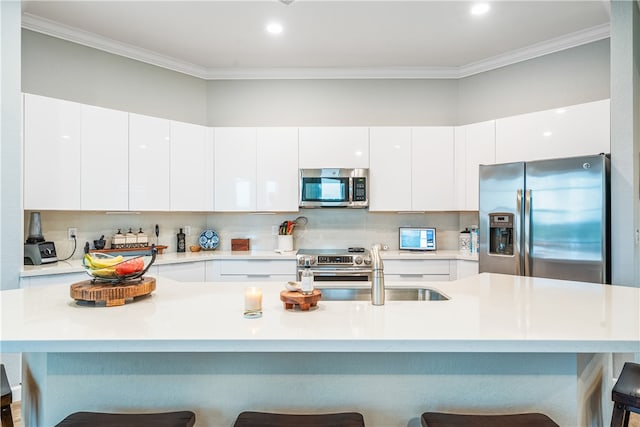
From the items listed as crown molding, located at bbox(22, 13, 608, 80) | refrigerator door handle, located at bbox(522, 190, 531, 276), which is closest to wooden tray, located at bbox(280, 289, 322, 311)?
refrigerator door handle, located at bbox(522, 190, 531, 276)

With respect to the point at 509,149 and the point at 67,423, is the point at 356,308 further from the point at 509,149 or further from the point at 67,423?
the point at 509,149

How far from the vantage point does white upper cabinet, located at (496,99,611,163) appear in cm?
280

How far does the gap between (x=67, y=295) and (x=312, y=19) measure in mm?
2543

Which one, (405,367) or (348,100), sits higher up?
(348,100)

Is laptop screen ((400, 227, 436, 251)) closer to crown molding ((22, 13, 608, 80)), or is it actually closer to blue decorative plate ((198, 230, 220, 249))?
crown molding ((22, 13, 608, 80))

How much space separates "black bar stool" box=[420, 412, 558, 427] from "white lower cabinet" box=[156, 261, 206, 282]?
103 inches

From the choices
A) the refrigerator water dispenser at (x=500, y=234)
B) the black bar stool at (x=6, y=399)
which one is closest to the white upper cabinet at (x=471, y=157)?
the refrigerator water dispenser at (x=500, y=234)

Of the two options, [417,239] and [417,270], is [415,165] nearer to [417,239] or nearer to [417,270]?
[417,239]

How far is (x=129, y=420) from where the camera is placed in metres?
1.23

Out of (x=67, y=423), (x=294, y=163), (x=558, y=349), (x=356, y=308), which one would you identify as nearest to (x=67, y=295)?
(x=67, y=423)

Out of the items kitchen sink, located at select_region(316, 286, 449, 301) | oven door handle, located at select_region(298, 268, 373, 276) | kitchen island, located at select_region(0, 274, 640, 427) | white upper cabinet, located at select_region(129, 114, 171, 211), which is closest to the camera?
kitchen island, located at select_region(0, 274, 640, 427)

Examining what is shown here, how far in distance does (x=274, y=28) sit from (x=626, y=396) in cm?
320

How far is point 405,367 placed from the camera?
142 centimetres

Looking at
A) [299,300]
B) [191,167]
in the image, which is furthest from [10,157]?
[299,300]
